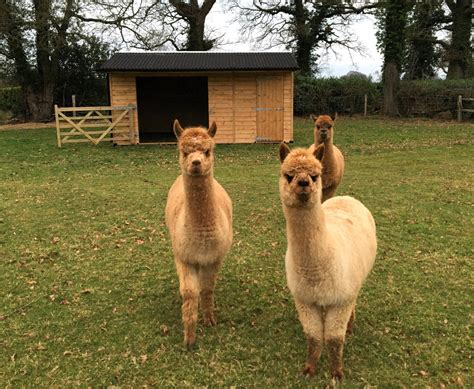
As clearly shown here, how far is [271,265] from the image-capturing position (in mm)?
6105

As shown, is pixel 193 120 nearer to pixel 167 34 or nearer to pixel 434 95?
pixel 167 34

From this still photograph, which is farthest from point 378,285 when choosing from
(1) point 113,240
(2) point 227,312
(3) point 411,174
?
(3) point 411,174

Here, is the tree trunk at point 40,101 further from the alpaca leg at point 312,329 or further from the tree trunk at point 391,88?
the alpaca leg at point 312,329

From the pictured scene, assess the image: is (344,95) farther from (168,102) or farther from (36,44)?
(36,44)

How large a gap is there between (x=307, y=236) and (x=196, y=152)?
1.25 m

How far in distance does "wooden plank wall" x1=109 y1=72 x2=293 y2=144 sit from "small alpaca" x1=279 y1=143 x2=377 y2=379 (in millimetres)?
14181

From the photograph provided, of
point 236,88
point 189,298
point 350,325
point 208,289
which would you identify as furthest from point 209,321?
point 236,88

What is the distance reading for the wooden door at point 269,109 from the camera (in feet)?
57.2

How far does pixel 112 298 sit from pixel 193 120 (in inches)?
723

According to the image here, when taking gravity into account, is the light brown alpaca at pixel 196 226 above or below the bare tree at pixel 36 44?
below

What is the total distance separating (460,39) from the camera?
29766mm

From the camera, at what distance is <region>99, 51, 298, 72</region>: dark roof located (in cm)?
1672

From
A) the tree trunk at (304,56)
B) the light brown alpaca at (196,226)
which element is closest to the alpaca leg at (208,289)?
the light brown alpaca at (196,226)

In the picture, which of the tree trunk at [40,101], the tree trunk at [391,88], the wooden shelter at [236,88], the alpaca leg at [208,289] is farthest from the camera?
the tree trunk at [40,101]
